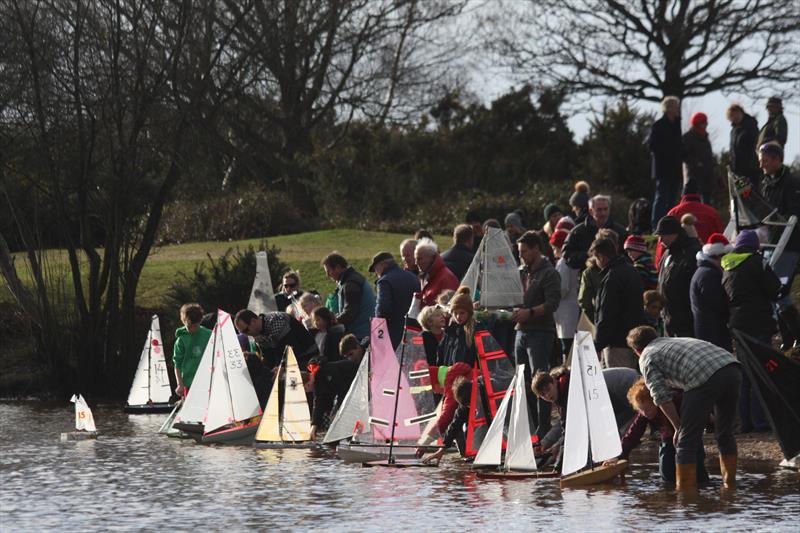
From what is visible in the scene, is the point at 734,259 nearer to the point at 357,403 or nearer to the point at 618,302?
the point at 618,302

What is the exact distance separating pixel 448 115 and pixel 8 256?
2488cm

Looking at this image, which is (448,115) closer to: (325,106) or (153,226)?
(325,106)

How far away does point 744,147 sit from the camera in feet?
71.6

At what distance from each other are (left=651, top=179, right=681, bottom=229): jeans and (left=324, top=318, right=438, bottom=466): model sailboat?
344 inches

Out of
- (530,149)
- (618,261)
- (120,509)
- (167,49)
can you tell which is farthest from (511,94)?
(120,509)

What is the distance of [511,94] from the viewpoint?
4562 cm

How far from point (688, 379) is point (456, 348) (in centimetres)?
355

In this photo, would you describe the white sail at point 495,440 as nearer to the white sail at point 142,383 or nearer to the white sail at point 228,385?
the white sail at point 228,385

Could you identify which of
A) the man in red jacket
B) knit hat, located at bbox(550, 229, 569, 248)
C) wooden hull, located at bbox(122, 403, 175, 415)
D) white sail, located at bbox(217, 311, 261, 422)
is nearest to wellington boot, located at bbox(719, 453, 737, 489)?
the man in red jacket

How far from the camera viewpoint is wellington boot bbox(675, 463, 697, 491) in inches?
496

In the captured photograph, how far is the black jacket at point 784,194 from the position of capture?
16.4 meters

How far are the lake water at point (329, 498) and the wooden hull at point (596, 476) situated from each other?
17 cm

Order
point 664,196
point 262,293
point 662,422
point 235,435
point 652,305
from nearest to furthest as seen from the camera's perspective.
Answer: point 662,422 → point 652,305 → point 235,435 → point 262,293 → point 664,196

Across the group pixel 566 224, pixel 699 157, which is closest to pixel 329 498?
pixel 566 224
